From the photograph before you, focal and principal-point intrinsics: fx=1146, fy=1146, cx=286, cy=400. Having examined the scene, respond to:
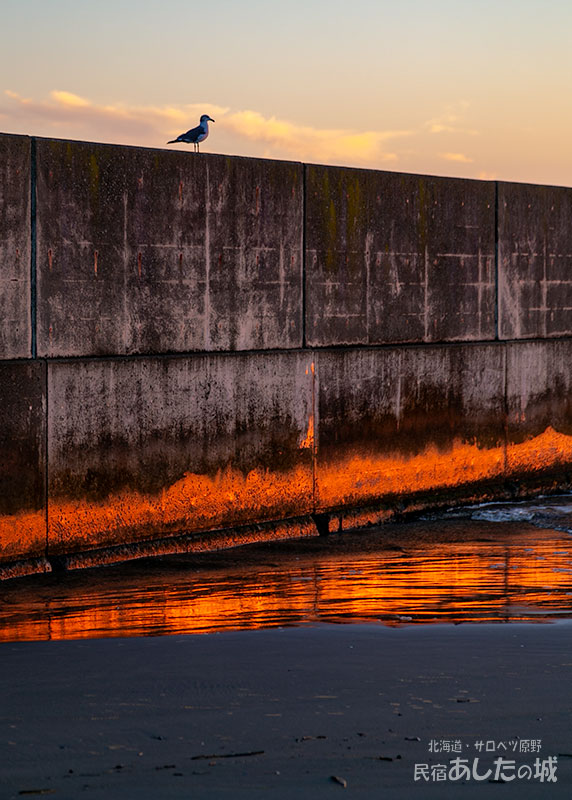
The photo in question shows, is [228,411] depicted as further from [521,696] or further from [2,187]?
[521,696]

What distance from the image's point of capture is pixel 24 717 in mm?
3887

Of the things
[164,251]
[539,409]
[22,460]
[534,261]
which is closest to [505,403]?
[539,409]

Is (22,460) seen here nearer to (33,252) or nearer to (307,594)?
(33,252)

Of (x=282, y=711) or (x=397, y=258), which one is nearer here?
(x=282, y=711)

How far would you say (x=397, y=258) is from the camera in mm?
9367

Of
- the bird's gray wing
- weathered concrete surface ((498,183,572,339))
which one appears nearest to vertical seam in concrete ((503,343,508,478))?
weathered concrete surface ((498,183,572,339))

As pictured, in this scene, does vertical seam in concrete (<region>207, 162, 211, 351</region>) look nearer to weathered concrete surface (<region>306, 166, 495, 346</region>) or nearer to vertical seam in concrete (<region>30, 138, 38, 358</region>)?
weathered concrete surface (<region>306, 166, 495, 346</region>)

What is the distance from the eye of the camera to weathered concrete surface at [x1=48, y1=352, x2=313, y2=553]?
23.5 ft

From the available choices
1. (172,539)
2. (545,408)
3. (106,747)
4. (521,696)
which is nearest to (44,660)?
(106,747)

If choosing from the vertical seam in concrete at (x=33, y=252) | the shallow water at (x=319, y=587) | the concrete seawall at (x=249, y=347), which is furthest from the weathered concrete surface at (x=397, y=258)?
the vertical seam in concrete at (x=33, y=252)

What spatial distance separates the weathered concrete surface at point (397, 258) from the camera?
8.70 meters

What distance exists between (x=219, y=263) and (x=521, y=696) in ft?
14.8

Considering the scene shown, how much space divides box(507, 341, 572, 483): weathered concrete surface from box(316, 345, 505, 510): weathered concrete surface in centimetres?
22

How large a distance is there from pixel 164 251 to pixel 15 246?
44.7 inches
